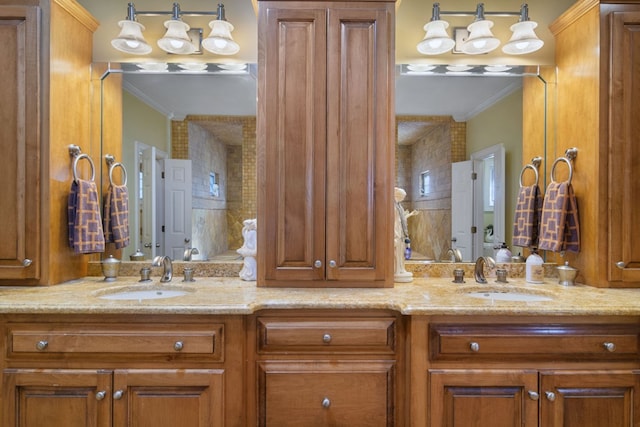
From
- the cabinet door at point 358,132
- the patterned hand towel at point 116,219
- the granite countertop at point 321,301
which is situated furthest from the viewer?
the patterned hand towel at point 116,219

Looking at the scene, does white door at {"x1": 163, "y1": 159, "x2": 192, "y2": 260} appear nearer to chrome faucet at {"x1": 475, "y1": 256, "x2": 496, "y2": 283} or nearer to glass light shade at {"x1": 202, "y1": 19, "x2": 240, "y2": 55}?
glass light shade at {"x1": 202, "y1": 19, "x2": 240, "y2": 55}

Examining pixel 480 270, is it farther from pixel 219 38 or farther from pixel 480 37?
pixel 219 38

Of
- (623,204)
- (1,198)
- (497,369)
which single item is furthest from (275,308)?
(623,204)

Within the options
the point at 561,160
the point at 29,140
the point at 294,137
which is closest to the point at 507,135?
the point at 561,160

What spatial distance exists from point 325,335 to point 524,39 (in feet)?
6.06

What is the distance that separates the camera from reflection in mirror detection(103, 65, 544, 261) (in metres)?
2.02

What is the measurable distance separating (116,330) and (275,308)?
616 millimetres

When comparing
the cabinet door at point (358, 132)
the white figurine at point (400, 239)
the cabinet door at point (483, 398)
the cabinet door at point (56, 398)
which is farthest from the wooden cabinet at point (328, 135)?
the cabinet door at point (56, 398)

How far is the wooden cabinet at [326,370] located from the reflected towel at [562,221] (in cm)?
100

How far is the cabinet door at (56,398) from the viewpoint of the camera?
4.63 feet

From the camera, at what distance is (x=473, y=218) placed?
6.74 feet

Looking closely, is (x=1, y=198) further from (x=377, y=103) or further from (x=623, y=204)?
(x=623, y=204)

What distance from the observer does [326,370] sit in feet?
4.76

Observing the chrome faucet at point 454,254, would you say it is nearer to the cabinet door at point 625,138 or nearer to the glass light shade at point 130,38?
the cabinet door at point 625,138
